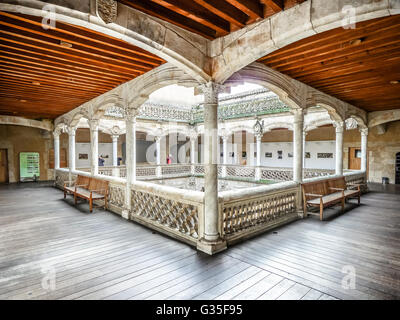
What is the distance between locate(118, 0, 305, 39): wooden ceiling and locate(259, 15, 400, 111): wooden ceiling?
42.9 inches

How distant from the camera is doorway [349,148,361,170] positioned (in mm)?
14633

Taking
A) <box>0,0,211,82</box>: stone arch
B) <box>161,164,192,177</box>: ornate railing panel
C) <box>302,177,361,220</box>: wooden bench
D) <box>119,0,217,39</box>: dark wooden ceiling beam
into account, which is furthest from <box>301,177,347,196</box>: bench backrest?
<box>161,164,192,177</box>: ornate railing panel

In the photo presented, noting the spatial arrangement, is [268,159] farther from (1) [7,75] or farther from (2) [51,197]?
(1) [7,75]

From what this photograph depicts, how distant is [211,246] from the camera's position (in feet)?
13.4

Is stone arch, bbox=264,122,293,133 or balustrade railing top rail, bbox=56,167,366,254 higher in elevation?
stone arch, bbox=264,122,293,133

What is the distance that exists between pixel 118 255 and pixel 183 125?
13694 mm

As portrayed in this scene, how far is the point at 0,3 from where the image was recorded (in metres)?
2.12

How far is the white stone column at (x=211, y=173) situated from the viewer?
13.8 ft

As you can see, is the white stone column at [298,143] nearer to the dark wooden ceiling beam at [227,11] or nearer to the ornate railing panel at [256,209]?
the ornate railing panel at [256,209]

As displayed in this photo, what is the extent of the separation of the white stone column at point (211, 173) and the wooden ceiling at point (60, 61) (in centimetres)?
143

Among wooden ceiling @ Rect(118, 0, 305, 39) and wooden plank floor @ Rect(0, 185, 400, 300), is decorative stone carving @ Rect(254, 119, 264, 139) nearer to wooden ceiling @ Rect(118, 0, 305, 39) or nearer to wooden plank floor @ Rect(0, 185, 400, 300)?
wooden plank floor @ Rect(0, 185, 400, 300)

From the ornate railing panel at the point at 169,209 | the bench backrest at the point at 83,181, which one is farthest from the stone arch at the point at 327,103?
the bench backrest at the point at 83,181

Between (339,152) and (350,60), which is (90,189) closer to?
(350,60)
